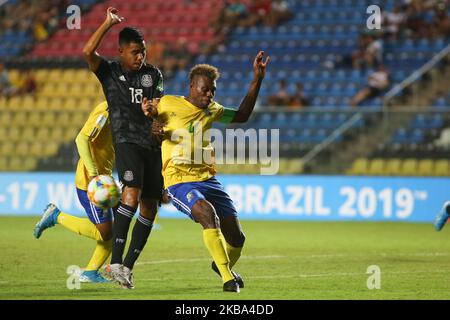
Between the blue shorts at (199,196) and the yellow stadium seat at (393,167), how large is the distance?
981cm

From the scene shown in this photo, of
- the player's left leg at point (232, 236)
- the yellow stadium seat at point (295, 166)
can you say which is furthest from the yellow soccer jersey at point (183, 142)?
the yellow stadium seat at point (295, 166)

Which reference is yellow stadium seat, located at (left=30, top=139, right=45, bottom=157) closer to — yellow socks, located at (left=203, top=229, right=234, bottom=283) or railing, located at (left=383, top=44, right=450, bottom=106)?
railing, located at (left=383, top=44, right=450, bottom=106)

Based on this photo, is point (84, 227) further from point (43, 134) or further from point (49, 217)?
point (43, 134)

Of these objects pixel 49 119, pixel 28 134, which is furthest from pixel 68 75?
pixel 28 134

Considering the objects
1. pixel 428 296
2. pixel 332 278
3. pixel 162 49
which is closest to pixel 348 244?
pixel 332 278

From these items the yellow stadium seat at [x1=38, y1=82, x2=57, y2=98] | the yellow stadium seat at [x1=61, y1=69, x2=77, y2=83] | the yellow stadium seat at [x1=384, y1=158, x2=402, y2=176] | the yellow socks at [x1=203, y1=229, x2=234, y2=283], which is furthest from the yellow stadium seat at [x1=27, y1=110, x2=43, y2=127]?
the yellow socks at [x1=203, y1=229, x2=234, y2=283]

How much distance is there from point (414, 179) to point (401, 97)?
310cm

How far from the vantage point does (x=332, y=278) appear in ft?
32.2

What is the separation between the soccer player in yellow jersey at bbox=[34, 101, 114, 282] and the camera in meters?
9.23

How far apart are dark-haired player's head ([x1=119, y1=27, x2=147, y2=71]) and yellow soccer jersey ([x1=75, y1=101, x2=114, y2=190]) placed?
0.57 meters

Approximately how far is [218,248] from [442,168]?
10.5 meters

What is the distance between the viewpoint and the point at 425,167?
18156mm

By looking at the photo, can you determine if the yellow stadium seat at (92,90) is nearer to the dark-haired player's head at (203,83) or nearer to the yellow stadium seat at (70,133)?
the yellow stadium seat at (70,133)

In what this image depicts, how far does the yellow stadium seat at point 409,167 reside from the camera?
59.5ft
